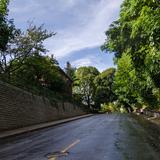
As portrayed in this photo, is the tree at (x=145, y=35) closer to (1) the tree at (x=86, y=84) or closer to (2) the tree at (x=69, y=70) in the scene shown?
(1) the tree at (x=86, y=84)

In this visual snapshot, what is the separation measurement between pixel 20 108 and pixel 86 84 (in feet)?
341

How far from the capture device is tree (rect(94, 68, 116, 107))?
13175cm

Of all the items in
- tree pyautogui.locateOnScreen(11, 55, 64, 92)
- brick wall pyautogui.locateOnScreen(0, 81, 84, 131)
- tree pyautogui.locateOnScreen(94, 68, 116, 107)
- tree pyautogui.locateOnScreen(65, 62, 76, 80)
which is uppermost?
tree pyautogui.locateOnScreen(65, 62, 76, 80)

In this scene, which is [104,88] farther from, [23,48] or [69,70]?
[23,48]

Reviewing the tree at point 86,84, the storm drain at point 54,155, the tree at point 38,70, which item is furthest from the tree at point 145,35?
the tree at point 86,84

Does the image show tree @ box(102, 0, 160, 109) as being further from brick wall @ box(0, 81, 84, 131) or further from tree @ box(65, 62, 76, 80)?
tree @ box(65, 62, 76, 80)

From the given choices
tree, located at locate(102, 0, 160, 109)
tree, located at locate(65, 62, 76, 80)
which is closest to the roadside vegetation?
tree, located at locate(102, 0, 160, 109)

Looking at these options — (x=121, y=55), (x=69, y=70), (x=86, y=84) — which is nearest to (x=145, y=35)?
(x=121, y=55)

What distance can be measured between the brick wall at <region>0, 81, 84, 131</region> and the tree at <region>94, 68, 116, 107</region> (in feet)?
273

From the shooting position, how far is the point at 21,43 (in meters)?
54.7

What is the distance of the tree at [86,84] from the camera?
133375mm

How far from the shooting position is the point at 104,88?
13388 cm

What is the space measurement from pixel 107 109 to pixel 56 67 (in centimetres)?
6682

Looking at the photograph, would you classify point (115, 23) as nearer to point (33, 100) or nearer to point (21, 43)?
point (21, 43)
